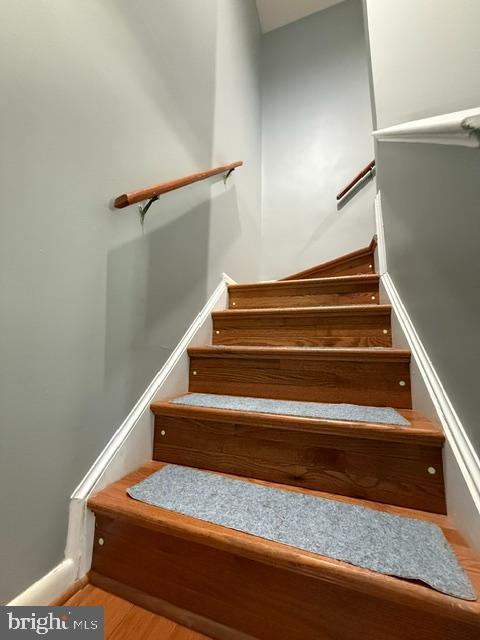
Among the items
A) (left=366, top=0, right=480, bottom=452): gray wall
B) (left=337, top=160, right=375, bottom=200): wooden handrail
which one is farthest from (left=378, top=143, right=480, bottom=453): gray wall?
(left=337, top=160, right=375, bottom=200): wooden handrail

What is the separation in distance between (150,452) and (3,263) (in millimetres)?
721

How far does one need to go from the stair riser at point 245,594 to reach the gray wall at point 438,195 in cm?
36

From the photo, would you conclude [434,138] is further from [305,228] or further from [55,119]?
[305,228]

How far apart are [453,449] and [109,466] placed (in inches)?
35.5

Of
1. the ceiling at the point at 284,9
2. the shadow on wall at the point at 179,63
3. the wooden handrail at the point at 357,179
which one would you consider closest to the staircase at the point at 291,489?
the shadow on wall at the point at 179,63

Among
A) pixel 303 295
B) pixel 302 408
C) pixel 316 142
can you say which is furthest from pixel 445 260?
pixel 316 142

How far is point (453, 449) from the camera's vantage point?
0.65m

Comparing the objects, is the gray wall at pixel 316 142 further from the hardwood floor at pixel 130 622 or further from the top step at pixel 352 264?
the hardwood floor at pixel 130 622

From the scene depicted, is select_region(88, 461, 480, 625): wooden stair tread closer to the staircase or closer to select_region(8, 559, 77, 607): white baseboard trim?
the staircase

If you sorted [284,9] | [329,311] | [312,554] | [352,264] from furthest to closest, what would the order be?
[284,9] < [352,264] < [329,311] < [312,554]

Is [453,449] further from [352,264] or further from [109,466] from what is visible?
[352,264]

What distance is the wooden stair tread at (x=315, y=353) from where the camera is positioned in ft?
3.15

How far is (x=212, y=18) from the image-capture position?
5.71 ft

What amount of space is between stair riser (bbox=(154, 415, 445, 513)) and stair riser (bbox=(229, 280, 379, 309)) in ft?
2.83
